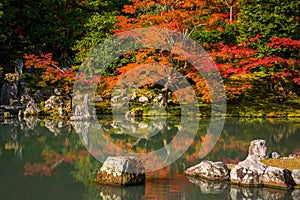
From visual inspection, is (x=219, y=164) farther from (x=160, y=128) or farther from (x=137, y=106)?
(x=137, y=106)

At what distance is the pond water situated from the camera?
9359mm

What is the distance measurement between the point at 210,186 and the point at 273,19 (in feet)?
69.1

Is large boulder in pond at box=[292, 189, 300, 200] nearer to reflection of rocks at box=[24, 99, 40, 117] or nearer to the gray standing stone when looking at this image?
the gray standing stone

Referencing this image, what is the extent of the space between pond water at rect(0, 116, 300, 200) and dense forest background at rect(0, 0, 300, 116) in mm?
3907

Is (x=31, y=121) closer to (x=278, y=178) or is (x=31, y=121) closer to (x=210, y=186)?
(x=210, y=186)

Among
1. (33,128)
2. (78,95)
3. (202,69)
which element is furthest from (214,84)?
(33,128)

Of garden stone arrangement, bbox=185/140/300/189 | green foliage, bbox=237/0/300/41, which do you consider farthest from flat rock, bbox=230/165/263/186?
green foliage, bbox=237/0/300/41

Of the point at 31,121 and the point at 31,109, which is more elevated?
the point at 31,109

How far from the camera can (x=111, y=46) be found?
2988 centimetres

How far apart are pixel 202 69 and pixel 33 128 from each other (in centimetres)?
1039

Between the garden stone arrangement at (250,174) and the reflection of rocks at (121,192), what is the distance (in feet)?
5.77

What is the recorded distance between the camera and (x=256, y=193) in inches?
372

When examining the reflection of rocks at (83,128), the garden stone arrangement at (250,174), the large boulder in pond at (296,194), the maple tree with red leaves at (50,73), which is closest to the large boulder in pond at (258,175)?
the garden stone arrangement at (250,174)

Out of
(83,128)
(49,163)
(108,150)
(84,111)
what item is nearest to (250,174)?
(49,163)
